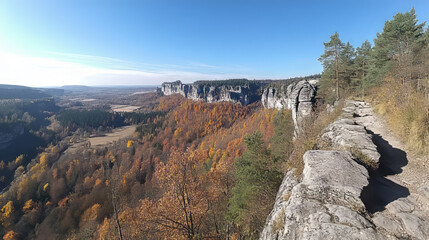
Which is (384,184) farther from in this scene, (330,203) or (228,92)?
(228,92)

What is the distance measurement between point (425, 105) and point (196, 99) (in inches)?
5741

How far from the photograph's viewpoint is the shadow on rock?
4484 mm

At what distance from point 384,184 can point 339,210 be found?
2.80 m

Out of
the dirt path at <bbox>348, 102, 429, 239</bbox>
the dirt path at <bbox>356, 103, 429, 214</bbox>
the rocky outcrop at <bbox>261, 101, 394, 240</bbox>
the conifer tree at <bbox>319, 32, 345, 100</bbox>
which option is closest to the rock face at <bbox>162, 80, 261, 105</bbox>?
the conifer tree at <bbox>319, 32, 345, 100</bbox>

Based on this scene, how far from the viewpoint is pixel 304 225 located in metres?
4.00

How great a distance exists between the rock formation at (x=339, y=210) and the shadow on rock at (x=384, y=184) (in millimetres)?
129

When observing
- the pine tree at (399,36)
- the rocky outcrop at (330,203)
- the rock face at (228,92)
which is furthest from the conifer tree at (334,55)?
the rock face at (228,92)

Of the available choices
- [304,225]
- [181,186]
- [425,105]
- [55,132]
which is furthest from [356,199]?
[55,132]

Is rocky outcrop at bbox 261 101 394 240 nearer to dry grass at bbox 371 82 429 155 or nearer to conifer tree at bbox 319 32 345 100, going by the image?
dry grass at bbox 371 82 429 155

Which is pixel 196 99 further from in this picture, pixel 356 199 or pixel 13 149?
pixel 356 199

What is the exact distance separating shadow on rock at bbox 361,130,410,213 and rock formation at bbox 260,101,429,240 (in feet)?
0.42

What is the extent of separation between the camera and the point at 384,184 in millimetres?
5453

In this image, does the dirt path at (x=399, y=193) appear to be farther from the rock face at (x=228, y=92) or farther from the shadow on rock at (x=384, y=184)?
the rock face at (x=228, y=92)

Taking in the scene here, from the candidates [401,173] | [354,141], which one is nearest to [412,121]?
[354,141]
